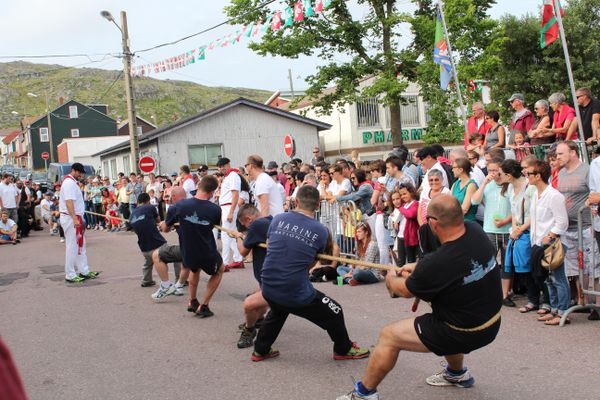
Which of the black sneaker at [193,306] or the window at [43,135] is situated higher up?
the window at [43,135]

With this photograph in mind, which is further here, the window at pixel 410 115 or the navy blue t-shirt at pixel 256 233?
the window at pixel 410 115

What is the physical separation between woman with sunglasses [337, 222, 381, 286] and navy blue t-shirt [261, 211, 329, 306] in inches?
161

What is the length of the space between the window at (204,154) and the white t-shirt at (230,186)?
1963 cm

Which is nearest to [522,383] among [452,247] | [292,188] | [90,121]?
[452,247]

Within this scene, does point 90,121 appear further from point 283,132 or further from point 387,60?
point 387,60

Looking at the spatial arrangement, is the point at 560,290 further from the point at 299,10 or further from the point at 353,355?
the point at 299,10

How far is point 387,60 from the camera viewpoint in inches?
1075

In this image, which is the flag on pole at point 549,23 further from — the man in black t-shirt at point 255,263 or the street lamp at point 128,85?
the street lamp at point 128,85

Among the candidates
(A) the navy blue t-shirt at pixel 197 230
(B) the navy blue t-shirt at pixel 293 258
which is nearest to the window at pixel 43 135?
(A) the navy blue t-shirt at pixel 197 230

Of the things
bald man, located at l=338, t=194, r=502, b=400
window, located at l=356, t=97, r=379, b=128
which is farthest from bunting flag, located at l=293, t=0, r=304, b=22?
window, located at l=356, t=97, r=379, b=128

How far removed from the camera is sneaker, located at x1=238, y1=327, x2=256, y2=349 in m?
6.38

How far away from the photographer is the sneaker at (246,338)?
638 centimetres

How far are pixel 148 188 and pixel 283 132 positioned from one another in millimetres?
12003

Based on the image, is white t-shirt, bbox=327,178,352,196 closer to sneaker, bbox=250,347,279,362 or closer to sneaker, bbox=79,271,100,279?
sneaker, bbox=79,271,100,279
